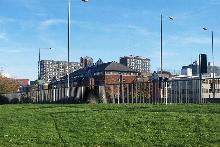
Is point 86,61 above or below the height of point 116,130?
above

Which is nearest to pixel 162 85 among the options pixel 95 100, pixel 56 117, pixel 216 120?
pixel 95 100

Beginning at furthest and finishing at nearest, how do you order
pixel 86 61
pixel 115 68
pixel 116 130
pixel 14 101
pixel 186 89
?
pixel 86 61
pixel 115 68
pixel 14 101
pixel 186 89
pixel 116 130

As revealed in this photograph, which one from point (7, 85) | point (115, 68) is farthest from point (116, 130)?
point (115, 68)

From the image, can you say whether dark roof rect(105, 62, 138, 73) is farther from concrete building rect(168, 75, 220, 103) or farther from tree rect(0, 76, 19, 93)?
concrete building rect(168, 75, 220, 103)

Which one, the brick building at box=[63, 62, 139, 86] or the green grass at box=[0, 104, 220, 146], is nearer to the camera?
the green grass at box=[0, 104, 220, 146]

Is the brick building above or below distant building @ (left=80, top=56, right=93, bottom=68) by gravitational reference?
below

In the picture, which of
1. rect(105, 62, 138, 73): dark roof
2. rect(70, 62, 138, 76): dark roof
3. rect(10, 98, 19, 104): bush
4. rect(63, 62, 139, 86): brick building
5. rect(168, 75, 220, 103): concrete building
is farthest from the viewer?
rect(105, 62, 138, 73): dark roof

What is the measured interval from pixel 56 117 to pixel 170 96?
1494cm

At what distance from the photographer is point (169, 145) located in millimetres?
10172

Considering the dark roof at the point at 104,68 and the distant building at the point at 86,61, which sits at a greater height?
the distant building at the point at 86,61

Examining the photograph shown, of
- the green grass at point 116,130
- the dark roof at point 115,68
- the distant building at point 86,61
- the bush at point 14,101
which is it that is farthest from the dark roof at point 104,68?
the green grass at point 116,130

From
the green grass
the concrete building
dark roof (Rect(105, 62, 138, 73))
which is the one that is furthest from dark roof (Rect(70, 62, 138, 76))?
the green grass

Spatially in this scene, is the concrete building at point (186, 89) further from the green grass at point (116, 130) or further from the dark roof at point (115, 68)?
the dark roof at point (115, 68)

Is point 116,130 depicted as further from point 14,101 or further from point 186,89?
point 14,101
